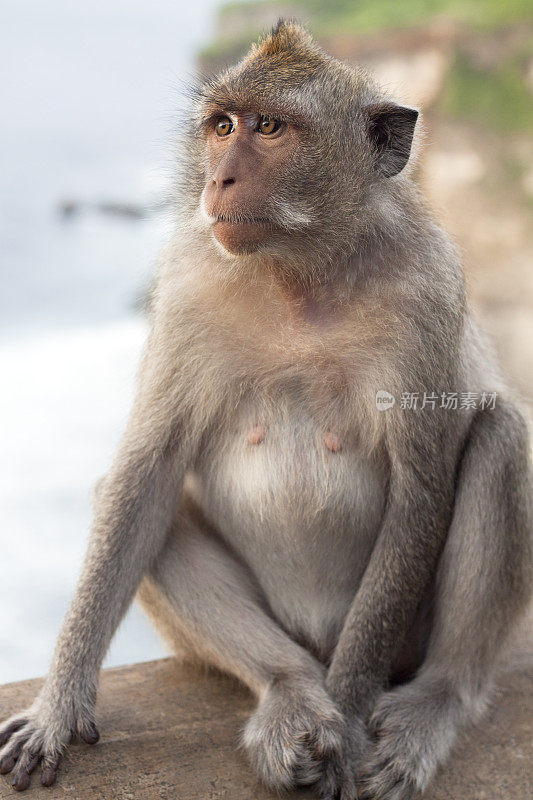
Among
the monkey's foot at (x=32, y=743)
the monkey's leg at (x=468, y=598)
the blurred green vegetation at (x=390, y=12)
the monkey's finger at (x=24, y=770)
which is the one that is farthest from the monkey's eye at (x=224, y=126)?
the blurred green vegetation at (x=390, y=12)

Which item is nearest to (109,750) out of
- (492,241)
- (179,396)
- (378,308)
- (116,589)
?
(116,589)

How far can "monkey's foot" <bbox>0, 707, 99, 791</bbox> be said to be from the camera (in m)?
3.08

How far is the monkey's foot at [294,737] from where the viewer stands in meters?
3.13

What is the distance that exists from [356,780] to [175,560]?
0.98 m

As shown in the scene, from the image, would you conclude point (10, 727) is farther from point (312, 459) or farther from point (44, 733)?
point (312, 459)

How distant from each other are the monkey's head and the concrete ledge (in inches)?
68.5

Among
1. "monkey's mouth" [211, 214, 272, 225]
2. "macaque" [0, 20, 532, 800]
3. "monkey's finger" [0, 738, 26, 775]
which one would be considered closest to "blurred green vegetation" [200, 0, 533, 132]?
"macaque" [0, 20, 532, 800]

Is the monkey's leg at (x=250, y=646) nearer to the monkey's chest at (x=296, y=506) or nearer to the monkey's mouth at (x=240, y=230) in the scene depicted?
the monkey's chest at (x=296, y=506)

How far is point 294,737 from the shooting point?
3150mm

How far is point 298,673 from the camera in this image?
340cm

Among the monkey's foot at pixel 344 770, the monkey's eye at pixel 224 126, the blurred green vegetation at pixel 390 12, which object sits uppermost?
the blurred green vegetation at pixel 390 12

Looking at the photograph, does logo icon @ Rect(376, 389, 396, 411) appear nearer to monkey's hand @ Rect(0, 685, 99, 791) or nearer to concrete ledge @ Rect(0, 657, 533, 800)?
concrete ledge @ Rect(0, 657, 533, 800)

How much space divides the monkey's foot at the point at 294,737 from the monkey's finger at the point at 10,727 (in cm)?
77

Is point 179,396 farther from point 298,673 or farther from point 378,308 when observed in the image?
point 298,673
